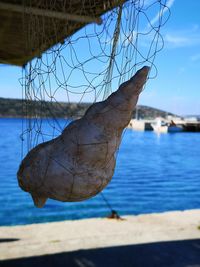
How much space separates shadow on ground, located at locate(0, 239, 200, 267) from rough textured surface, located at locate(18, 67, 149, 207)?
3.57 m


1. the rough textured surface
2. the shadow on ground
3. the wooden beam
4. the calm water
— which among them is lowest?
the calm water

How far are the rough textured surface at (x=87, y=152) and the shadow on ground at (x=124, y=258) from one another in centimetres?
357

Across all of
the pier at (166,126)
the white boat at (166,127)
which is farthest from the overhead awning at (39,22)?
the white boat at (166,127)

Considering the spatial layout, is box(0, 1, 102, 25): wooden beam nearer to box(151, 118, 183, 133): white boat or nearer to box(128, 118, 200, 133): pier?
box(128, 118, 200, 133): pier

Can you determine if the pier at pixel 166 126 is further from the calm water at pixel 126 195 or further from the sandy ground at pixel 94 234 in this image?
the sandy ground at pixel 94 234

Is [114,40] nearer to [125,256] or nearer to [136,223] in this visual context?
[125,256]

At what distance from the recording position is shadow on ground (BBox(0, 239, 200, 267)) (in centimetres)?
516

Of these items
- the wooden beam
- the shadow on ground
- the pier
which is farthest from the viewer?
the pier

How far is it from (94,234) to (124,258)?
142 centimetres

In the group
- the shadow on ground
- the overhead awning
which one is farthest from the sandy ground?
the overhead awning

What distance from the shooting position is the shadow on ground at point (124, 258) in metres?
5.16

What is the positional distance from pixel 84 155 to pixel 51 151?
148mm

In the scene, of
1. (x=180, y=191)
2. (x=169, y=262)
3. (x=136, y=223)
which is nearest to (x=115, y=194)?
(x=180, y=191)

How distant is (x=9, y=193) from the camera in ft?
50.1
